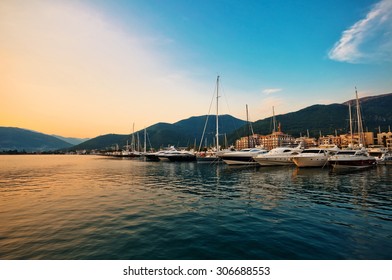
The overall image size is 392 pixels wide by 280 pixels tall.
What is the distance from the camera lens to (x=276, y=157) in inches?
1596

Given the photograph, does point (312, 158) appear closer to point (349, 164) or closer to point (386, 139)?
Answer: point (349, 164)

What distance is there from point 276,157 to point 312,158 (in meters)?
6.44

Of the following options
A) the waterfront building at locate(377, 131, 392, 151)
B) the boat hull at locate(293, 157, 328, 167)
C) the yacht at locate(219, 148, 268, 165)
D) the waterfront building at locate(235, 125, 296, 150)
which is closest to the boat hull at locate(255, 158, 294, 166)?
the yacht at locate(219, 148, 268, 165)

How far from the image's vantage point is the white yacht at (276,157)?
3981 cm

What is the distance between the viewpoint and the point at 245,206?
1238 centimetres

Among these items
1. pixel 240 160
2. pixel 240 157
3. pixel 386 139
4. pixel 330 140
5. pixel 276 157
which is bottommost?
pixel 240 160

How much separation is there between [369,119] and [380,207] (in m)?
227

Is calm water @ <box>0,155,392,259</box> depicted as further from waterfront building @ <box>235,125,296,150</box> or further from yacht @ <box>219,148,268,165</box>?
waterfront building @ <box>235,125,296,150</box>

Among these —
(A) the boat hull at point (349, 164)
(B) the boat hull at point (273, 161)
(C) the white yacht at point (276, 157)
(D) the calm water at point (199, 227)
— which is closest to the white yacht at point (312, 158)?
(A) the boat hull at point (349, 164)

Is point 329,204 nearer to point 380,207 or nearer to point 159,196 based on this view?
point 380,207

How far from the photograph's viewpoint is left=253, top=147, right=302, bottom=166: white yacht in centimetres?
3981

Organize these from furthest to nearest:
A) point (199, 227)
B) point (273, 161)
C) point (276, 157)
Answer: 1. point (273, 161)
2. point (276, 157)
3. point (199, 227)

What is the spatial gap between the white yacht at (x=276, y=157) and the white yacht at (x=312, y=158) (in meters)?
4.06

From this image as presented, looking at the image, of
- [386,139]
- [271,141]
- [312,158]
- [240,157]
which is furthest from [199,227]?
[271,141]
